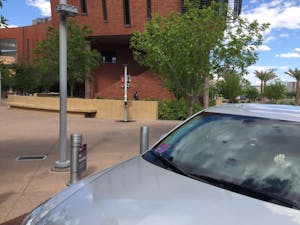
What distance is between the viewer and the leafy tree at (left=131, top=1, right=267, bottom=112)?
36.4 ft

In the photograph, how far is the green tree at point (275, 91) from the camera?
66625 millimetres

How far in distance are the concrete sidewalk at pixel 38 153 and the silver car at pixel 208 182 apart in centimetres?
240

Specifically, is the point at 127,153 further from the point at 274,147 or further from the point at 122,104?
the point at 122,104

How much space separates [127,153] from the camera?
31.9 ft

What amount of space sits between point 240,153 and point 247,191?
62 cm

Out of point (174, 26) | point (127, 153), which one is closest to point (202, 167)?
point (127, 153)

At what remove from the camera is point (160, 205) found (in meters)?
2.30

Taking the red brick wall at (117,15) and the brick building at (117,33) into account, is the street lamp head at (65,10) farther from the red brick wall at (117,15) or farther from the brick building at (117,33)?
the red brick wall at (117,15)

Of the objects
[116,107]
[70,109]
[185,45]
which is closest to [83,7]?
[70,109]

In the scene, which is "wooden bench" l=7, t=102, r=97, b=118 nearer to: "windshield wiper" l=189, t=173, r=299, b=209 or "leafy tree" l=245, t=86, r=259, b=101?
"windshield wiper" l=189, t=173, r=299, b=209

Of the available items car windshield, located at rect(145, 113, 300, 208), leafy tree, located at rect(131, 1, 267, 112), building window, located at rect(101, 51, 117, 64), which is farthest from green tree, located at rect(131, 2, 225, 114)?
building window, located at rect(101, 51, 117, 64)

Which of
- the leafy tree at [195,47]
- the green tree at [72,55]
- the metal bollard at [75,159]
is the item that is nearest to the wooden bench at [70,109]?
the green tree at [72,55]

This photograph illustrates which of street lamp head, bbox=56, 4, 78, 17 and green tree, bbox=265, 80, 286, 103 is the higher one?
street lamp head, bbox=56, 4, 78, 17

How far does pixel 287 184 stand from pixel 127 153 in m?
7.32
